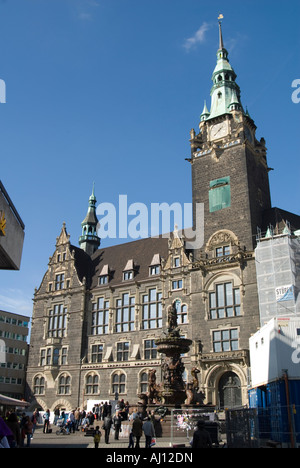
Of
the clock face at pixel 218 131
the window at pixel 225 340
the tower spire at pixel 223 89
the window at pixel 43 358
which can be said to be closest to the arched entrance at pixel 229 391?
the window at pixel 225 340

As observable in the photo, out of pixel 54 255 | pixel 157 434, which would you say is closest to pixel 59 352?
pixel 54 255

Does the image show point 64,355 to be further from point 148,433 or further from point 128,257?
point 148,433

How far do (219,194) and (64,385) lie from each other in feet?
90.2

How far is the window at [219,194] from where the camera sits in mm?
46094

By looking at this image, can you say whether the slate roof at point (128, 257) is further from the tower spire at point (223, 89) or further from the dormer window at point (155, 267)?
the tower spire at point (223, 89)

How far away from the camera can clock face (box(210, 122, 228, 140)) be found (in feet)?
164

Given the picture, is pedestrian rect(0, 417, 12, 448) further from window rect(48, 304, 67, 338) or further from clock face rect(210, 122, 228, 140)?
window rect(48, 304, 67, 338)

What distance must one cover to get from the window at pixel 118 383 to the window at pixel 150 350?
342cm

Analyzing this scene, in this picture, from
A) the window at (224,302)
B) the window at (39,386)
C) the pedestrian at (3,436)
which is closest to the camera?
the pedestrian at (3,436)

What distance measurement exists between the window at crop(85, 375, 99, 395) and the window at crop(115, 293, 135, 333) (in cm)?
565

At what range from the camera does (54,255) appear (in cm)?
5741
